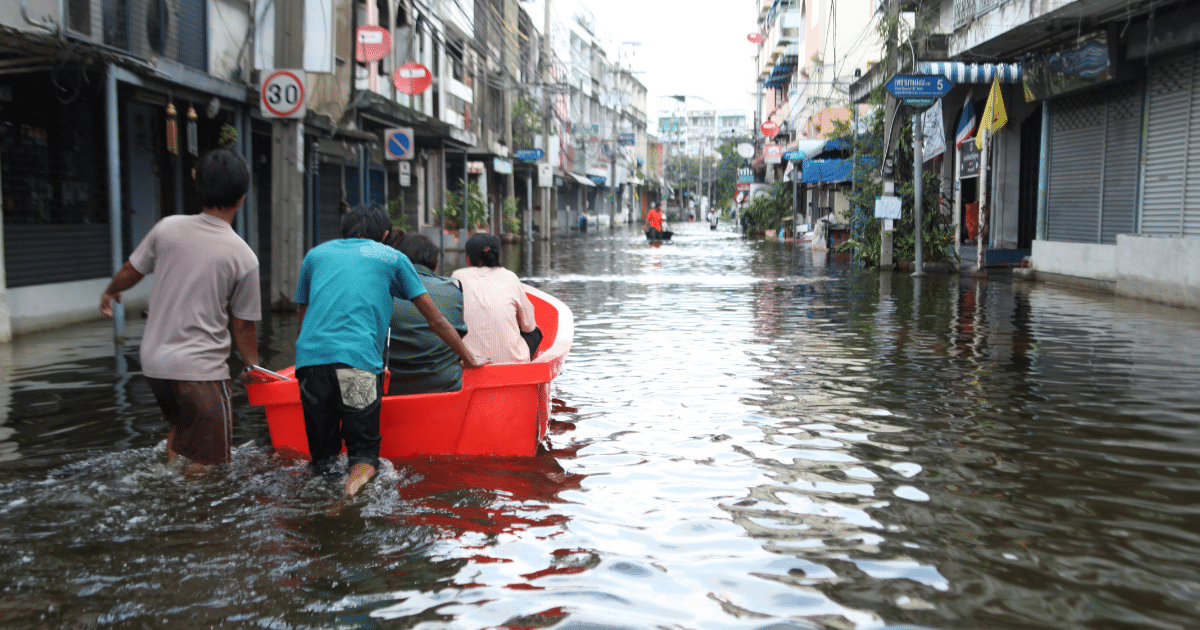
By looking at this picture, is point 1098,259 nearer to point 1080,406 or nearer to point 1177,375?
point 1177,375

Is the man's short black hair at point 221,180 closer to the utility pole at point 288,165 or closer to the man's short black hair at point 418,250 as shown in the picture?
the man's short black hair at point 418,250

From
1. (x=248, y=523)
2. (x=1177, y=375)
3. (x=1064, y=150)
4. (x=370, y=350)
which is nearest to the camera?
(x=248, y=523)

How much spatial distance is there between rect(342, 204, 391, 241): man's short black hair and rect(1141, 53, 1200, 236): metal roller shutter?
1369 centimetres

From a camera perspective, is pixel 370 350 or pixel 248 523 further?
pixel 370 350

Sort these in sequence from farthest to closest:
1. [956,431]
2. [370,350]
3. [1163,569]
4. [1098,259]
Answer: [1098,259], [956,431], [370,350], [1163,569]

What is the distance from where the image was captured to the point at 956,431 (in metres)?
6.31

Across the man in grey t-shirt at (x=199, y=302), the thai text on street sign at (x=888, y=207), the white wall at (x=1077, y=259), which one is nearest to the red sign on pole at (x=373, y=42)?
the thai text on street sign at (x=888, y=207)

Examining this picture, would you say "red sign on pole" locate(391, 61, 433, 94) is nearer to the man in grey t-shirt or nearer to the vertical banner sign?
the vertical banner sign

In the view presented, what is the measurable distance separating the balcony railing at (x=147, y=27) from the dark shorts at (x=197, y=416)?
7345 mm

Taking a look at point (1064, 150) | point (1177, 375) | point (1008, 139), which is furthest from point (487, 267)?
point (1008, 139)

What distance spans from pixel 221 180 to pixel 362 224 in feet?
2.19

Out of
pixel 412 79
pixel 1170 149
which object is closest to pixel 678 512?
pixel 1170 149

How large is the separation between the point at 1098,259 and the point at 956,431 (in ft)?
38.4

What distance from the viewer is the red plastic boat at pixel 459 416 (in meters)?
5.48
